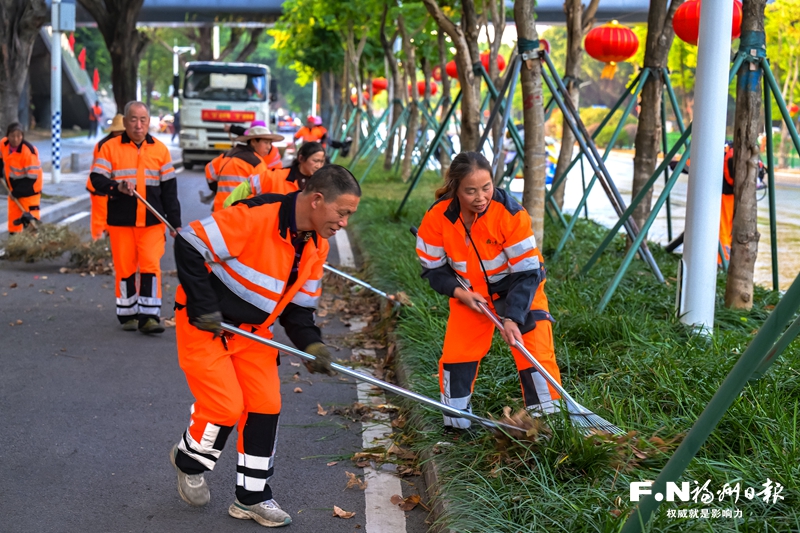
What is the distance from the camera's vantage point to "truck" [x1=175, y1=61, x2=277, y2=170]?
25.8 meters

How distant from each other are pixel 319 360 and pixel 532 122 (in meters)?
4.59

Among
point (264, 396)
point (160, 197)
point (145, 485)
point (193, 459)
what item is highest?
point (160, 197)

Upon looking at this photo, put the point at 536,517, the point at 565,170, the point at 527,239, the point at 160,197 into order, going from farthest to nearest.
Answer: the point at 565,170 → the point at 160,197 → the point at 527,239 → the point at 536,517

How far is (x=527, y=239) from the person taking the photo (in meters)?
4.44

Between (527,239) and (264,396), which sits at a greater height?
(527,239)

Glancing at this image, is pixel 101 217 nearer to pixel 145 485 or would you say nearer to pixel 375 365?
pixel 375 365

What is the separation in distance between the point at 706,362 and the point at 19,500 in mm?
3431

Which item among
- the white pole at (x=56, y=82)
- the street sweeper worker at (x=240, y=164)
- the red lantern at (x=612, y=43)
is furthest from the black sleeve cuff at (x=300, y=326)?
the white pole at (x=56, y=82)

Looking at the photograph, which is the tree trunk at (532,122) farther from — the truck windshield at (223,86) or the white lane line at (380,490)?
the truck windshield at (223,86)

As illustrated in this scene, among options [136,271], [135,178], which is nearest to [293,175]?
[135,178]

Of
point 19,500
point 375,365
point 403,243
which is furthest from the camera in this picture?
point 403,243

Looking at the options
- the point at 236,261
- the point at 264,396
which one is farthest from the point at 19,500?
the point at 236,261

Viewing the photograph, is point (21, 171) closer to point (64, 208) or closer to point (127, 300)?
point (64, 208)

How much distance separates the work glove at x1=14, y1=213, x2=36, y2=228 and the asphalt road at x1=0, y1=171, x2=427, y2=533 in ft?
11.4
